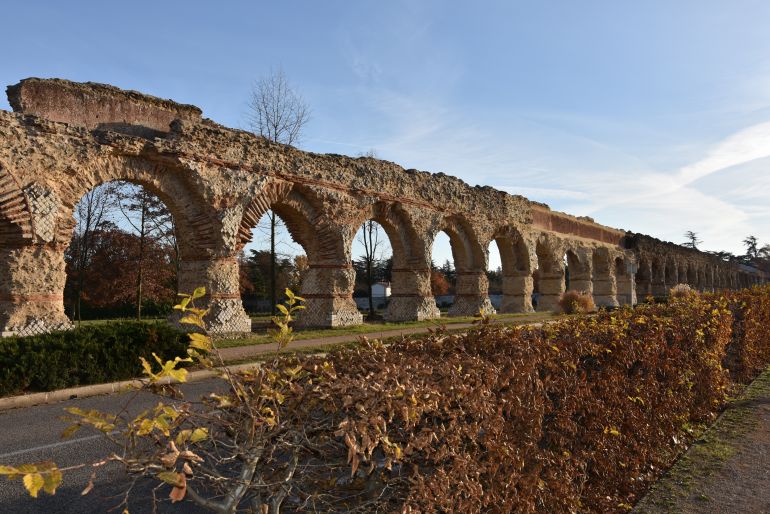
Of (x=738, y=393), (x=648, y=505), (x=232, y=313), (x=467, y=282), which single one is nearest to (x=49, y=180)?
(x=232, y=313)

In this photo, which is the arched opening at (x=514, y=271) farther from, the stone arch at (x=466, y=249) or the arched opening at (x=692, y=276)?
the arched opening at (x=692, y=276)

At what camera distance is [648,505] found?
4203 mm

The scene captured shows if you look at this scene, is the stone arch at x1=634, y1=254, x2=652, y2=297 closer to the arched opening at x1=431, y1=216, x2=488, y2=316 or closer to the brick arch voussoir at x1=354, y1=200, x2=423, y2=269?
the arched opening at x1=431, y1=216, x2=488, y2=316

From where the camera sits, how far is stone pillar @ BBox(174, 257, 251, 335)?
12.7 metres

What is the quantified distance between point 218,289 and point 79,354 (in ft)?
17.6

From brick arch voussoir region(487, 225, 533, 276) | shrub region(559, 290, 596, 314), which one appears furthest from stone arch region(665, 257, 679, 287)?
shrub region(559, 290, 596, 314)

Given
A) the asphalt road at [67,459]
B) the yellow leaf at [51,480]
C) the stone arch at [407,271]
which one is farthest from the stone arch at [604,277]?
the yellow leaf at [51,480]

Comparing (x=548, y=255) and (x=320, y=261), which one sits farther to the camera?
(x=548, y=255)

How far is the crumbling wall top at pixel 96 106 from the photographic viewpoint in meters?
11.1

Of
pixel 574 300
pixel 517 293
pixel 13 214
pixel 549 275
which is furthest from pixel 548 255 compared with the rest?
pixel 13 214

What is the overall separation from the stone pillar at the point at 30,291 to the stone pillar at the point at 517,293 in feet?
62.2

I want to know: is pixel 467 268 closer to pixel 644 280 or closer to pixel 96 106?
pixel 96 106

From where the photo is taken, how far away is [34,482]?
1396mm

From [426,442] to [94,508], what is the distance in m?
2.59
